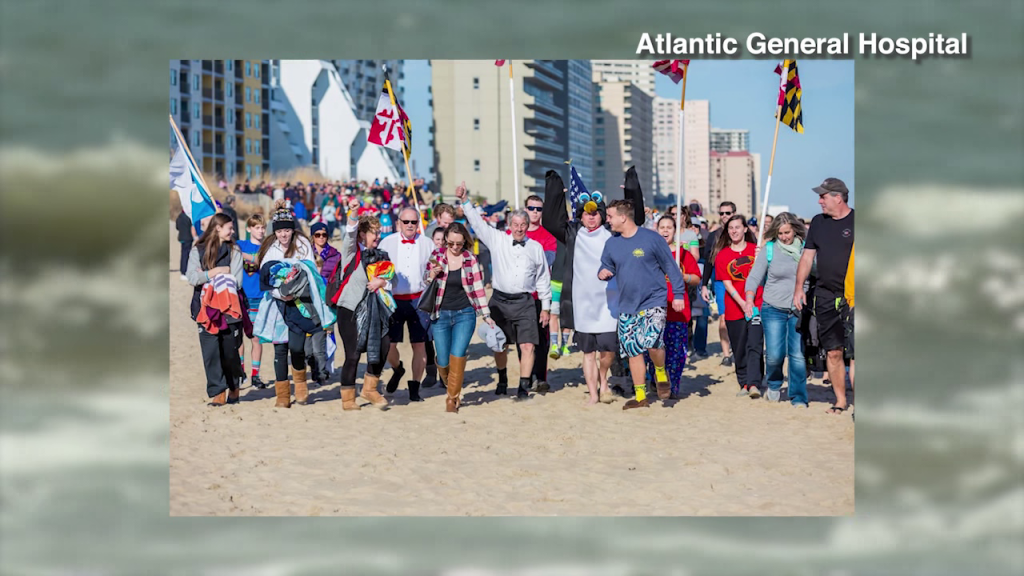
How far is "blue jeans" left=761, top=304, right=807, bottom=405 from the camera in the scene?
408 inches

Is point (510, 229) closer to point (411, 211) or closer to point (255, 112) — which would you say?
point (411, 211)

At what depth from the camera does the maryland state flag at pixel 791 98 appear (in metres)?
12.6

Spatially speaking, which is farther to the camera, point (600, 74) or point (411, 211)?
point (600, 74)

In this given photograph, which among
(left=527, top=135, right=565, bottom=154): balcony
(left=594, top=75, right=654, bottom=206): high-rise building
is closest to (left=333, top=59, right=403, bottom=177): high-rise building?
(left=527, top=135, right=565, bottom=154): balcony

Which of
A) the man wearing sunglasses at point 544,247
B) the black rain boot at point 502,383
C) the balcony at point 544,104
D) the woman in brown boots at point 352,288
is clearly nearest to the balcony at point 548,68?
the balcony at point 544,104

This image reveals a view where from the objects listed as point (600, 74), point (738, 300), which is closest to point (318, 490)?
point (738, 300)

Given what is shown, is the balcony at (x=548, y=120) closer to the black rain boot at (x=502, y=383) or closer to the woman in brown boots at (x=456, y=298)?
the black rain boot at (x=502, y=383)

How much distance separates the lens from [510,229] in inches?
420

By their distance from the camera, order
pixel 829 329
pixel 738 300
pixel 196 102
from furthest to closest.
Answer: pixel 196 102
pixel 738 300
pixel 829 329

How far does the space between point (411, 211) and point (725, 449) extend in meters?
3.79

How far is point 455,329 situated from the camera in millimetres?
10305

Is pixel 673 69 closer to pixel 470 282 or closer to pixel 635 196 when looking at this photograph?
pixel 635 196

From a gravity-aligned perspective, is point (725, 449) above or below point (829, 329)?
below

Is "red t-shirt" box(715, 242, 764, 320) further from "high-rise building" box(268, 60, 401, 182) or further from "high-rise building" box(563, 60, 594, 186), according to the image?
"high-rise building" box(563, 60, 594, 186)
